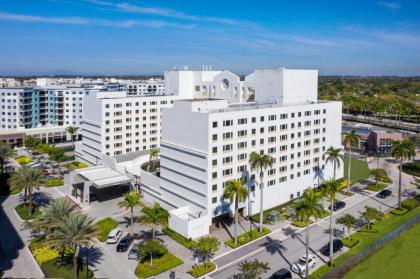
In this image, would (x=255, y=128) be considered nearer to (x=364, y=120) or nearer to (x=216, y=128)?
(x=216, y=128)

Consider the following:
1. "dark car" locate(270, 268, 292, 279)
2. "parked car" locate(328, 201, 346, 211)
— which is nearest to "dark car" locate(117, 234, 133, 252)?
"dark car" locate(270, 268, 292, 279)

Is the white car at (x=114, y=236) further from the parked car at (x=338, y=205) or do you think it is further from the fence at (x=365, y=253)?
the parked car at (x=338, y=205)

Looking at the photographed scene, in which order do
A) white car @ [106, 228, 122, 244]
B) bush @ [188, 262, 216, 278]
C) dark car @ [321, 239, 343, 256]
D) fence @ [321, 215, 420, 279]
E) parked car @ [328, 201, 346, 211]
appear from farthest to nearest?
parked car @ [328, 201, 346, 211] < white car @ [106, 228, 122, 244] < dark car @ [321, 239, 343, 256] < fence @ [321, 215, 420, 279] < bush @ [188, 262, 216, 278]

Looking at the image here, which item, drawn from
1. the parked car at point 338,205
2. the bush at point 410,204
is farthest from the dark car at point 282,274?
the bush at point 410,204

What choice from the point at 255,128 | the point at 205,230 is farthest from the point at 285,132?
the point at 205,230

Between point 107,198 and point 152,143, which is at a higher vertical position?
point 152,143

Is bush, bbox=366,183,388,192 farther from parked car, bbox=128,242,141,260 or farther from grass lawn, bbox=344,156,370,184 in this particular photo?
parked car, bbox=128,242,141,260
